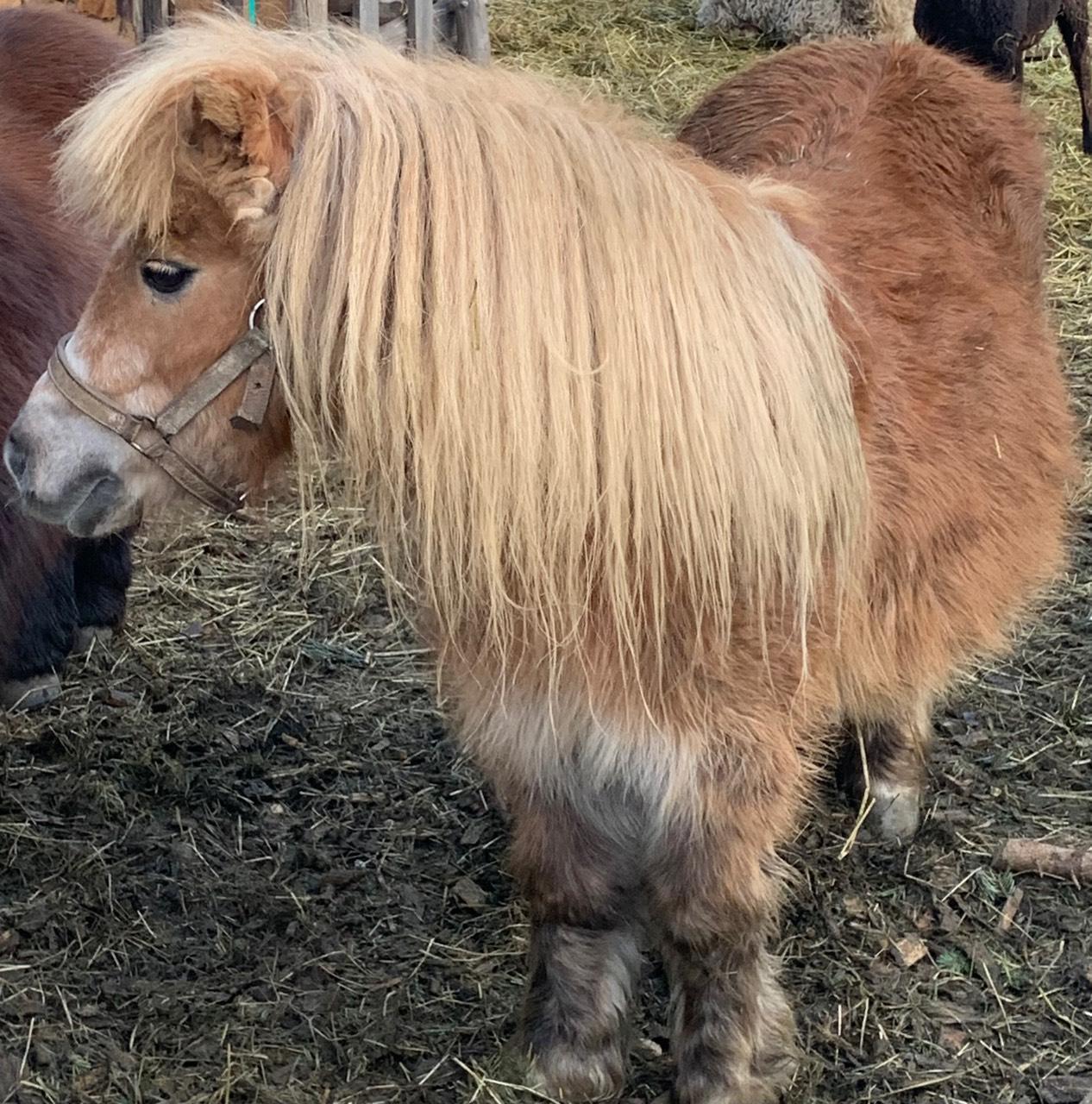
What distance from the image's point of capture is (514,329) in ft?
5.24

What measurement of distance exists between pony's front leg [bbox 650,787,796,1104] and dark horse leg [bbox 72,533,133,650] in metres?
1.87

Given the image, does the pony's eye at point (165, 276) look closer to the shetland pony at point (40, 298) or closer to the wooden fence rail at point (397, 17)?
the shetland pony at point (40, 298)

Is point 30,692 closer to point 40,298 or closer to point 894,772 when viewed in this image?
point 40,298

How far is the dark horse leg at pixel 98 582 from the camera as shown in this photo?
3455 millimetres

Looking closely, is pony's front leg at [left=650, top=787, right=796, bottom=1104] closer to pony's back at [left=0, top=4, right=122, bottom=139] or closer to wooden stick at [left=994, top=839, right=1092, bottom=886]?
wooden stick at [left=994, top=839, right=1092, bottom=886]

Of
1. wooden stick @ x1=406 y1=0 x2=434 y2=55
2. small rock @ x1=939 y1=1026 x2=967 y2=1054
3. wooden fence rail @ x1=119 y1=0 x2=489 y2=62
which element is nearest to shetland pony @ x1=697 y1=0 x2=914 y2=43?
wooden fence rail @ x1=119 y1=0 x2=489 y2=62

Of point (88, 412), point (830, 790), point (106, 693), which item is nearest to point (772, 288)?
point (88, 412)

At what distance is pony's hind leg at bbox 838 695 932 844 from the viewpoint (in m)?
2.89

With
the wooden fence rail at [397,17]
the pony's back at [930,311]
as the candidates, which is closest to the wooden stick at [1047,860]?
the pony's back at [930,311]

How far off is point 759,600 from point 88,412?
902 mm

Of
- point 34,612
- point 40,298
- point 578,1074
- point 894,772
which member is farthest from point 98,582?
point 894,772

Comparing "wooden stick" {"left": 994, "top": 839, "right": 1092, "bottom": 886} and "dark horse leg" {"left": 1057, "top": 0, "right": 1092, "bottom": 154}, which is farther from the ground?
"dark horse leg" {"left": 1057, "top": 0, "right": 1092, "bottom": 154}

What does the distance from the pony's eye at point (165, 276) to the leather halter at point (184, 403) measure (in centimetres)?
10

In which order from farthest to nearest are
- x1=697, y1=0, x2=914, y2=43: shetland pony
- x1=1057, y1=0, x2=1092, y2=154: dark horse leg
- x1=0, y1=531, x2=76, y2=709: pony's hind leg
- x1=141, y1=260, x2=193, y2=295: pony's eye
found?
x1=697, y1=0, x2=914, y2=43: shetland pony → x1=1057, y1=0, x2=1092, y2=154: dark horse leg → x1=0, y1=531, x2=76, y2=709: pony's hind leg → x1=141, y1=260, x2=193, y2=295: pony's eye
